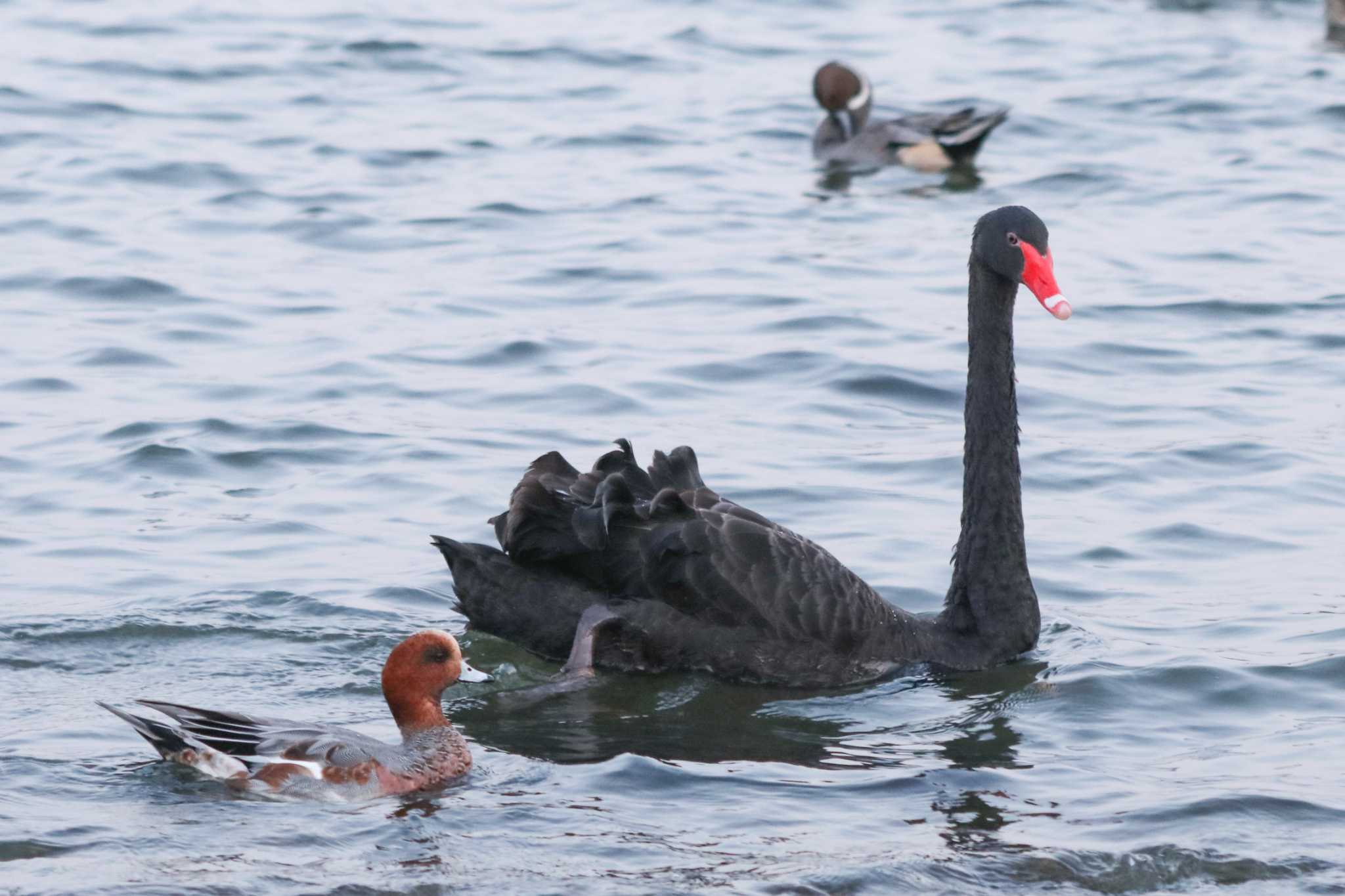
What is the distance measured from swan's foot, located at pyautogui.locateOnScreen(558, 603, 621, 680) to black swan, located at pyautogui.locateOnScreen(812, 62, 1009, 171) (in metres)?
10.0

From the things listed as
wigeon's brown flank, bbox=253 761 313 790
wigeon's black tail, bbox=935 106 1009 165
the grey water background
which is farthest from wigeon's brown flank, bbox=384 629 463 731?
wigeon's black tail, bbox=935 106 1009 165

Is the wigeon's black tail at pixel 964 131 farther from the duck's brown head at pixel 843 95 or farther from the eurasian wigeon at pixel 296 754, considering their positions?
the eurasian wigeon at pixel 296 754

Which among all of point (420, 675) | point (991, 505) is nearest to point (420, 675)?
point (420, 675)

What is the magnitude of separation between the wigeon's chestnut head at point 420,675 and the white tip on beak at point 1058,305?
2415mm

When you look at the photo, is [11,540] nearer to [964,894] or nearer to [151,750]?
[151,750]

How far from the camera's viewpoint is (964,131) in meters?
16.6

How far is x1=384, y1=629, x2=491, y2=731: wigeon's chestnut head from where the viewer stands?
660cm

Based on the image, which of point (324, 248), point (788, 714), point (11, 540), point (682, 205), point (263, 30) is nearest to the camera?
point (788, 714)

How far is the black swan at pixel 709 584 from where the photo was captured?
7367 millimetres

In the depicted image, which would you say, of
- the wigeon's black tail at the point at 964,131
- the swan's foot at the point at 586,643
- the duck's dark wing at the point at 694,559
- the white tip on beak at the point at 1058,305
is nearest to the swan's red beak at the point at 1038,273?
the white tip on beak at the point at 1058,305

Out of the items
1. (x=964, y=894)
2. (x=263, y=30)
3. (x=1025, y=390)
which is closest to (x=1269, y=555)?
(x=1025, y=390)

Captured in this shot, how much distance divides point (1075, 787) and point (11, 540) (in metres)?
4.60

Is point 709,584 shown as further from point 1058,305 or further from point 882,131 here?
point 882,131

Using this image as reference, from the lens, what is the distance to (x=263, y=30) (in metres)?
20.9
